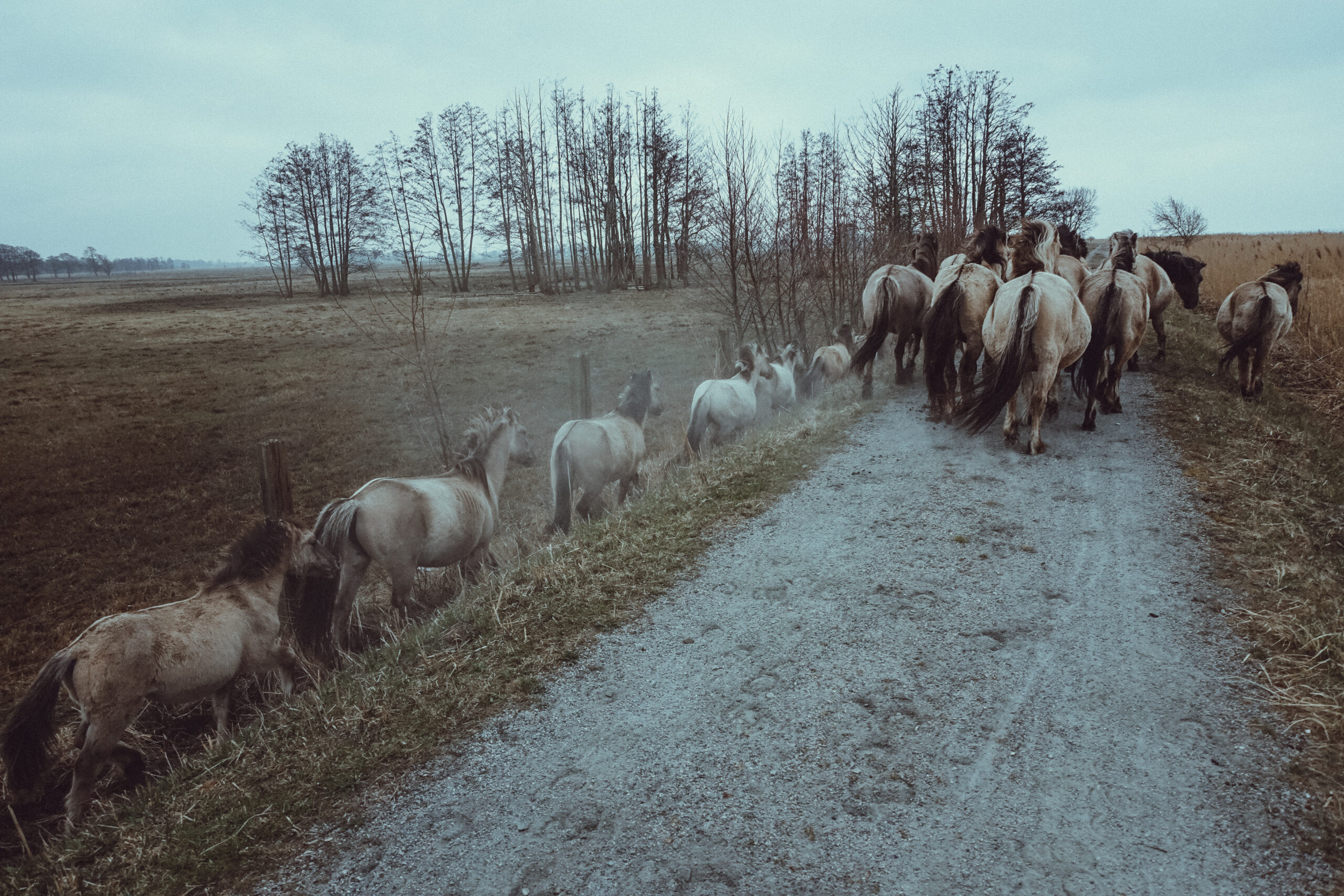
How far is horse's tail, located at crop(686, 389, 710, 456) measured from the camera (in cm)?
914

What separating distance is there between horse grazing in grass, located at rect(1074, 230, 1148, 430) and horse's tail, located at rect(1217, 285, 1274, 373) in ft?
5.74

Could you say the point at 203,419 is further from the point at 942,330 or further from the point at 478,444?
the point at 942,330

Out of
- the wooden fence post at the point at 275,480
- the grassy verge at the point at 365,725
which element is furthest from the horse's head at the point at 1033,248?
the wooden fence post at the point at 275,480

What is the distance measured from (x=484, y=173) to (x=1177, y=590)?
41721 millimetres

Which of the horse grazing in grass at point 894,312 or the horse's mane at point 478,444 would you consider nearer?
the horse's mane at point 478,444

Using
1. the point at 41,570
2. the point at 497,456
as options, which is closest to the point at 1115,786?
the point at 497,456

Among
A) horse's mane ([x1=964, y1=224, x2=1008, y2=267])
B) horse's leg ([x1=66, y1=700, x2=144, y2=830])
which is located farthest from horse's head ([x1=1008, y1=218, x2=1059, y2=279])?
horse's leg ([x1=66, y1=700, x2=144, y2=830])

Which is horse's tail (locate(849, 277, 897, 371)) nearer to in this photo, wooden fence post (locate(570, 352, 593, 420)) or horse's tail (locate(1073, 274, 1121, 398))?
horse's tail (locate(1073, 274, 1121, 398))

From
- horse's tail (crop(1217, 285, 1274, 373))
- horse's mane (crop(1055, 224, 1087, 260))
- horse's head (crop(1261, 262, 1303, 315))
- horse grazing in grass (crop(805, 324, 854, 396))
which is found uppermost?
horse's mane (crop(1055, 224, 1087, 260))

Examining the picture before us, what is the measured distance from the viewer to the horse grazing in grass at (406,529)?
5328 mm

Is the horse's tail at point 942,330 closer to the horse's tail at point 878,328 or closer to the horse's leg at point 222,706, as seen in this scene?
the horse's tail at point 878,328

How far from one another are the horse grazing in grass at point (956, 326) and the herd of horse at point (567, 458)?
21 millimetres

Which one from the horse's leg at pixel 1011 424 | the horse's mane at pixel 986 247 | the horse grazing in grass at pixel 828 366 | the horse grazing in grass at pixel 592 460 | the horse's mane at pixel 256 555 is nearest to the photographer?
the horse's mane at pixel 256 555

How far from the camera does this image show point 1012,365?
6516 millimetres
